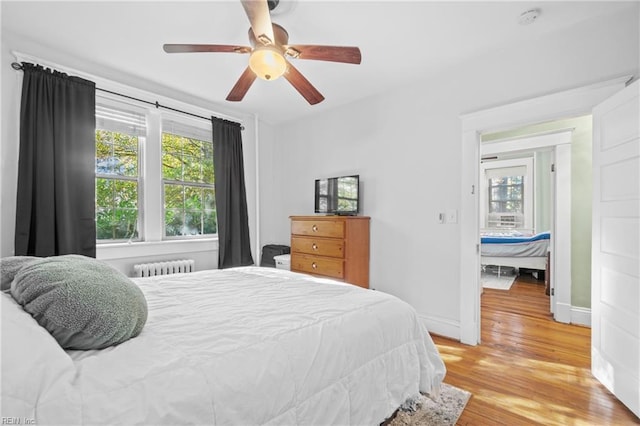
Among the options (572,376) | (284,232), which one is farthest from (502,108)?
(284,232)

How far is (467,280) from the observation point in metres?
2.79

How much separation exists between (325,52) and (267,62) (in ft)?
1.19

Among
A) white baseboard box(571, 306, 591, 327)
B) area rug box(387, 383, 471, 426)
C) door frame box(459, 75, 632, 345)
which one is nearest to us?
area rug box(387, 383, 471, 426)

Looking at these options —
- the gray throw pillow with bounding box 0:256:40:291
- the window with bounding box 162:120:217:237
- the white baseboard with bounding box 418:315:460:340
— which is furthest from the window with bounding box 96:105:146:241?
the white baseboard with bounding box 418:315:460:340

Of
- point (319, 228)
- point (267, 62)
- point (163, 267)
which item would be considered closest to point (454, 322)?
point (319, 228)

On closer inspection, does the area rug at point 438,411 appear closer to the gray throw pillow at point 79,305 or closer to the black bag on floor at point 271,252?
the gray throw pillow at point 79,305

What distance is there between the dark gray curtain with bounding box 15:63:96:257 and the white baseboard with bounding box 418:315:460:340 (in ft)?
10.4

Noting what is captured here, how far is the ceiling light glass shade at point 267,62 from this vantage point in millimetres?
1785

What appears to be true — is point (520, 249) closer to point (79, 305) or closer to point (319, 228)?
point (319, 228)

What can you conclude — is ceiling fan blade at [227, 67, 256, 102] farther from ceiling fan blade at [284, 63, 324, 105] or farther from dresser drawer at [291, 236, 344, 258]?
dresser drawer at [291, 236, 344, 258]

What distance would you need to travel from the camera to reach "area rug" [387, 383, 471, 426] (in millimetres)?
1648

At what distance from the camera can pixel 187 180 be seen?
11.8ft

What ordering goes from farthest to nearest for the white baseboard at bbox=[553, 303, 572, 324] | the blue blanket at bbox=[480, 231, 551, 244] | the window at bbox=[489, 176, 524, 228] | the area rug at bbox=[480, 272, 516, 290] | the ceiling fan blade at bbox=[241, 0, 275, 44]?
the window at bbox=[489, 176, 524, 228]
the blue blanket at bbox=[480, 231, 551, 244]
the area rug at bbox=[480, 272, 516, 290]
the white baseboard at bbox=[553, 303, 572, 324]
the ceiling fan blade at bbox=[241, 0, 275, 44]

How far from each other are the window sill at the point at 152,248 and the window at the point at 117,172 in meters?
0.16
